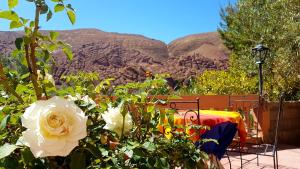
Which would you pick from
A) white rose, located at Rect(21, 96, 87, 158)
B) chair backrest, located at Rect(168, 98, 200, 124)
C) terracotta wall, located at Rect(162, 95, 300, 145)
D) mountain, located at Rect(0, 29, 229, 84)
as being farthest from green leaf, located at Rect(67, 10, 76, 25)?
mountain, located at Rect(0, 29, 229, 84)

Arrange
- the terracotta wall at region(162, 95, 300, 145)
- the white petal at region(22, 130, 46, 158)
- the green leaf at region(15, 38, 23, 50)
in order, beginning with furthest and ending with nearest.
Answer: the terracotta wall at region(162, 95, 300, 145), the green leaf at region(15, 38, 23, 50), the white petal at region(22, 130, 46, 158)

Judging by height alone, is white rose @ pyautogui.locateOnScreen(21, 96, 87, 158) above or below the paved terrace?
above

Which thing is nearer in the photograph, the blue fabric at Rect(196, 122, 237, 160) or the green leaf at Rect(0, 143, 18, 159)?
the green leaf at Rect(0, 143, 18, 159)

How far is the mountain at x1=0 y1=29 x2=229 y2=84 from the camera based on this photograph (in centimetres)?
3453

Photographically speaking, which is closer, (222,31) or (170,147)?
(170,147)

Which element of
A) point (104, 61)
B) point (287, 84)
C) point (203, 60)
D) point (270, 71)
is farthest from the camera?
point (104, 61)

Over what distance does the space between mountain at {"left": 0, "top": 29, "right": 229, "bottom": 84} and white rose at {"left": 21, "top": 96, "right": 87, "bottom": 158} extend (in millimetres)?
28105

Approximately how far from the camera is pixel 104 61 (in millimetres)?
39094

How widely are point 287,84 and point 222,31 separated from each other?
11.1 metres

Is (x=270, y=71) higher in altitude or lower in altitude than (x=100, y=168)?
higher

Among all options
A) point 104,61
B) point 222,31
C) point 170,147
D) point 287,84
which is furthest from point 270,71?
point 104,61

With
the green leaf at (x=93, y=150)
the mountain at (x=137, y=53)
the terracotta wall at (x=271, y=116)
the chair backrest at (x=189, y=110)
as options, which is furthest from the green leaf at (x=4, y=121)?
the mountain at (x=137, y=53)

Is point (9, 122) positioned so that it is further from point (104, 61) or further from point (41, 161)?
point (104, 61)

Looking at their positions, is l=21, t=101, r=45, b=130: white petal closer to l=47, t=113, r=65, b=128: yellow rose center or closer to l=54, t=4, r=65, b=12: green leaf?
l=47, t=113, r=65, b=128: yellow rose center
